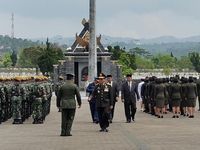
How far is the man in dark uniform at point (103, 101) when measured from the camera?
20953 millimetres

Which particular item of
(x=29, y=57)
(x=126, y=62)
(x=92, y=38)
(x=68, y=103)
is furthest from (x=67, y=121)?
(x=29, y=57)

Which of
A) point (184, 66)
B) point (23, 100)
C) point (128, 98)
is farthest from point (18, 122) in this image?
point (184, 66)

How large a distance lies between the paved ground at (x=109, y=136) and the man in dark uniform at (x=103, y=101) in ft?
1.23

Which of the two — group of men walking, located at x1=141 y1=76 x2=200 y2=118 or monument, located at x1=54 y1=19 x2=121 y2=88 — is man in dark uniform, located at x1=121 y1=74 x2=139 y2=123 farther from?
monument, located at x1=54 y1=19 x2=121 y2=88

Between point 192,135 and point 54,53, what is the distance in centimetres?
8550

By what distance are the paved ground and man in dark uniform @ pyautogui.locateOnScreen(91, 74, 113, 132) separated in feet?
1.23

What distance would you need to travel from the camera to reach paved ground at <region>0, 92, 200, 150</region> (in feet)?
53.1

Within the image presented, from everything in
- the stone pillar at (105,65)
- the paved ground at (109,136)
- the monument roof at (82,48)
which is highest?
the monument roof at (82,48)

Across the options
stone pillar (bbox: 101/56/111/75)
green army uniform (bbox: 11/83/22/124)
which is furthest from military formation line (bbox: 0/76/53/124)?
stone pillar (bbox: 101/56/111/75)

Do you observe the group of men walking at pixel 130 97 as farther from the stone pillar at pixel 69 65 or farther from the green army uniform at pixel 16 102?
the stone pillar at pixel 69 65

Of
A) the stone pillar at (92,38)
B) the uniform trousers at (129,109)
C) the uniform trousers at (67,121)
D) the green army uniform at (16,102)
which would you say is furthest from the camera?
the stone pillar at (92,38)

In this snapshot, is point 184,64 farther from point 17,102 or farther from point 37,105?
point 17,102

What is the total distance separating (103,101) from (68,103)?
73.9 inches

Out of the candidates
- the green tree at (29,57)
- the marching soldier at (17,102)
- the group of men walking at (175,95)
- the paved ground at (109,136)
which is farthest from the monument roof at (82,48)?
the green tree at (29,57)
